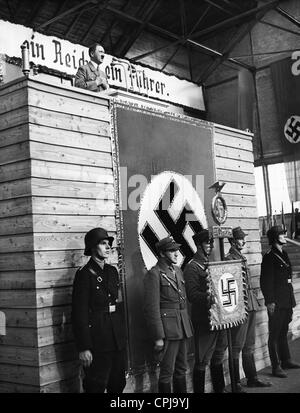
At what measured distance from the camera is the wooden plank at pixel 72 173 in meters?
3.93

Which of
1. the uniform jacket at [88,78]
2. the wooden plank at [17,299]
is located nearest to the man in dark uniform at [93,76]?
the uniform jacket at [88,78]

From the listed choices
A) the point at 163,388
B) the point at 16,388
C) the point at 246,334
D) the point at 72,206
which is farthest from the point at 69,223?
the point at 246,334

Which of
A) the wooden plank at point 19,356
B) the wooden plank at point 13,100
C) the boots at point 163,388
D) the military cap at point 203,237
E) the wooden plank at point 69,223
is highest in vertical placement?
the wooden plank at point 13,100

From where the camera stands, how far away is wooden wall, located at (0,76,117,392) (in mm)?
3795

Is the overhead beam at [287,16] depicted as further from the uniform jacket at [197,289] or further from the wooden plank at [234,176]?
the uniform jacket at [197,289]

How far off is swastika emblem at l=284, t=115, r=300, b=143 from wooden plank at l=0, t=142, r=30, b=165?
34.5 ft

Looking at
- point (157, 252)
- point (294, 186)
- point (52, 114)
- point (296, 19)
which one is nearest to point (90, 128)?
point (52, 114)

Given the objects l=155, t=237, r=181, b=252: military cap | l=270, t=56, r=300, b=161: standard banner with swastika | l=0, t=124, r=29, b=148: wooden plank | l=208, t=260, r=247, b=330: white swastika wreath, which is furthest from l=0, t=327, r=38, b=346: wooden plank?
l=270, t=56, r=300, b=161: standard banner with swastika

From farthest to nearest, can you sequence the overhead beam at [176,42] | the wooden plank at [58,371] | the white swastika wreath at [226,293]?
the overhead beam at [176,42] < the white swastika wreath at [226,293] < the wooden plank at [58,371]

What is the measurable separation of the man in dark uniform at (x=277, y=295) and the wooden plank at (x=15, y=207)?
3.23m

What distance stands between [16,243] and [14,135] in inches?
34.3

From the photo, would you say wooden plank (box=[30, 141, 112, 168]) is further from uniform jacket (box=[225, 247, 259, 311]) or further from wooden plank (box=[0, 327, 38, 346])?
uniform jacket (box=[225, 247, 259, 311])
